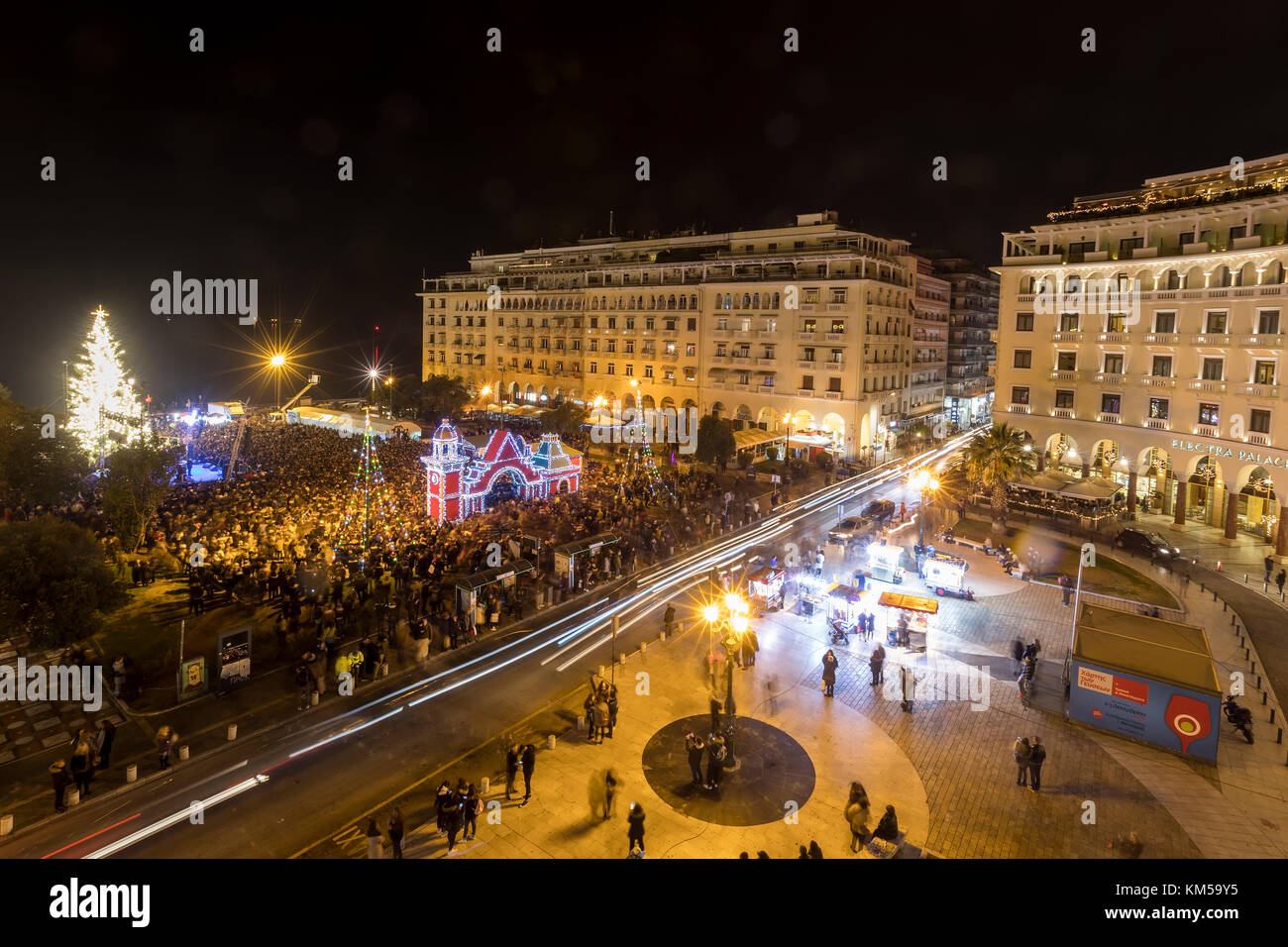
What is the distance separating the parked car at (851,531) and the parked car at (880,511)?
725 millimetres

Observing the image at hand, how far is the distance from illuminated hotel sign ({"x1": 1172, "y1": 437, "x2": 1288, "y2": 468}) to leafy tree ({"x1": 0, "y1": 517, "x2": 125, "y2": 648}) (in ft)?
144

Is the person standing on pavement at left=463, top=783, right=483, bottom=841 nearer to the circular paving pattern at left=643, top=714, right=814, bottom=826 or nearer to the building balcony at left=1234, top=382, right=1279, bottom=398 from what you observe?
the circular paving pattern at left=643, top=714, right=814, bottom=826

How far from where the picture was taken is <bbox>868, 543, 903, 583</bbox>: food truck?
26859mm

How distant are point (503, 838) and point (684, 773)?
4.05 meters

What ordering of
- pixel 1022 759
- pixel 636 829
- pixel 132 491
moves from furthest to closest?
pixel 132 491
pixel 1022 759
pixel 636 829

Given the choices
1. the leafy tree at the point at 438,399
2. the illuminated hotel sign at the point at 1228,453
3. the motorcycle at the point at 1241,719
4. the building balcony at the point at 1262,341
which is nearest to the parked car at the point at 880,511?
the illuminated hotel sign at the point at 1228,453

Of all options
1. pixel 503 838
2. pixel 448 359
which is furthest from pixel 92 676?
pixel 448 359

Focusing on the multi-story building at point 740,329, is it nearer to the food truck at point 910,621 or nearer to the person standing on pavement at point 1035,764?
the food truck at point 910,621

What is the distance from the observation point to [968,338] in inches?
2977

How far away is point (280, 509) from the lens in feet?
97.7

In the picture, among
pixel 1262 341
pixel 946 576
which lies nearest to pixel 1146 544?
pixel 1262 341

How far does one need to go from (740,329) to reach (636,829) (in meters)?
50.0

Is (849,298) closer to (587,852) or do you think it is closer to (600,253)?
(600,253)

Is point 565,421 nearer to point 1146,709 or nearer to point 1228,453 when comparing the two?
point 1228,453
